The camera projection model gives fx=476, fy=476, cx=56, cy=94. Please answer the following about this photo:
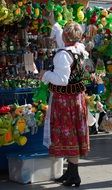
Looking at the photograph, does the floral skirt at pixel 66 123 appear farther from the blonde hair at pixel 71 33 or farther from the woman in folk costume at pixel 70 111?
the blonde hair at pixel 71 33

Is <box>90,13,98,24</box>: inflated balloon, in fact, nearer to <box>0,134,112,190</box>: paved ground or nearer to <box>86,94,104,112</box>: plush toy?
<box>86,94,104,112</box>: plush toy

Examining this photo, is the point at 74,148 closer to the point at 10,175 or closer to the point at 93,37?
the point at 10,175

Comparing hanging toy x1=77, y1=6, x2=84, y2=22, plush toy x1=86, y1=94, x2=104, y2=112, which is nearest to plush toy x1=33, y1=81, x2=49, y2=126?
plush toy x1=86, y1=94, x2=104, y2=112

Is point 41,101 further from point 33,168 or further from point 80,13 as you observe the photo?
point 80,13

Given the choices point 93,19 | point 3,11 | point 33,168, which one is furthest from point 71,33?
point 33,168

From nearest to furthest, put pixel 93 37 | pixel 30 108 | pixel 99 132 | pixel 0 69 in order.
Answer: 1. pixel 30 108
2. pixel 0 69
3. pixel 93 37
4. pixel 99 132

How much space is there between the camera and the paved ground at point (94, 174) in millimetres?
4898

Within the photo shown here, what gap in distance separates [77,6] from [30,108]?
1.38 meters

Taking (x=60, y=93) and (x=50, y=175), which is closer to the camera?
(x=60, y=93)

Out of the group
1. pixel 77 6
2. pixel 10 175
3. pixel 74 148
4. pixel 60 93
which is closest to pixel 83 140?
pixel 74 148

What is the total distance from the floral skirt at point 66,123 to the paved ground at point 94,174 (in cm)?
40

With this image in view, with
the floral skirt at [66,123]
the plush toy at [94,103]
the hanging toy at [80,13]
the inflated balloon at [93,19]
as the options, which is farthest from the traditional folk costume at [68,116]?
the inflated balloon at [93,19]

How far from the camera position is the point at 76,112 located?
4.77 meters

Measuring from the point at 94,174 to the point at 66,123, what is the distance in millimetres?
982
